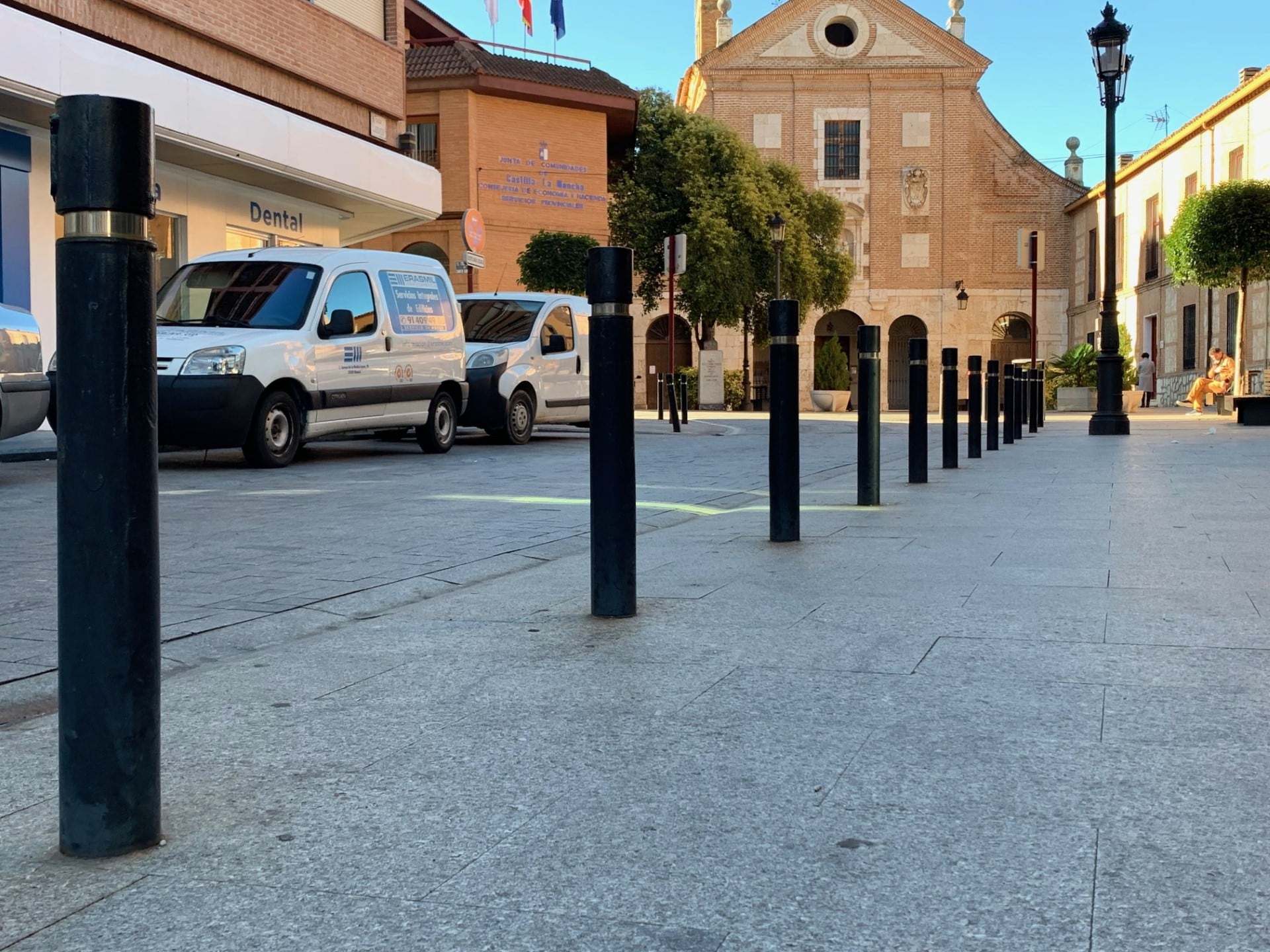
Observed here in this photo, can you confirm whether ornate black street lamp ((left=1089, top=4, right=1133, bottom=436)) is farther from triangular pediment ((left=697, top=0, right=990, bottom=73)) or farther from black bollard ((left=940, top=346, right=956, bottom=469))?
triangular pediment ((left=697, top=0, right=990, bottom=73))

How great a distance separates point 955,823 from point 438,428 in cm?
1162

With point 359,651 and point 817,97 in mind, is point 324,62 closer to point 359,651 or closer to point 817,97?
point 359,651

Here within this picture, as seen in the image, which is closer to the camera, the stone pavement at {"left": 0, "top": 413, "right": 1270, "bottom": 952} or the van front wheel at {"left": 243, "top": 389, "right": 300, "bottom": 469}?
the stone pavement at {"left": 0, "top": 413, "right": 1270, "bottom": 952}

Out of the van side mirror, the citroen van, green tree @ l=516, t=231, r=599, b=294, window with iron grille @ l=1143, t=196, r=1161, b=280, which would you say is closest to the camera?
the citroen van

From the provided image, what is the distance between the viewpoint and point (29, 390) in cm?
898

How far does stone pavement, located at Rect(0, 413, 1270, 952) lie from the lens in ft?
6.70

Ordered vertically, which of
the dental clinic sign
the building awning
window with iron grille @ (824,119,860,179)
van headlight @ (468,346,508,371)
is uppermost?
window with iron grille @ (824,119,860,179)

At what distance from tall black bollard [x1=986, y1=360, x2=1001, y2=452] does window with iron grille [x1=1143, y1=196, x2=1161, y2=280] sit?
2817 cm

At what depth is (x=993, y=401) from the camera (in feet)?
49.2

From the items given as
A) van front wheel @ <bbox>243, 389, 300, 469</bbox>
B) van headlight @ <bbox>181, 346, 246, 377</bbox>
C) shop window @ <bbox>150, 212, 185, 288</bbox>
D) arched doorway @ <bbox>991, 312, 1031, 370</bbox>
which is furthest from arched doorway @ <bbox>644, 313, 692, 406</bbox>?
van headlight @ <bbox>181, 346, 246, 377</bbox>

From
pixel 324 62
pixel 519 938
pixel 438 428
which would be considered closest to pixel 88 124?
pixel 519 938

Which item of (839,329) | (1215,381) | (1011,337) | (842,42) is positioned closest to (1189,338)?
(1215,381)

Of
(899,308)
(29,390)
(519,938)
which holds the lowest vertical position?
(519,938)

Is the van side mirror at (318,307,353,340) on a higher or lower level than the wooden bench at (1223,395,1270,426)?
higher
